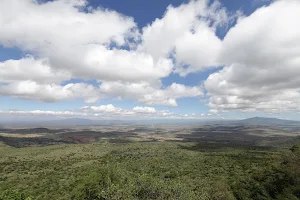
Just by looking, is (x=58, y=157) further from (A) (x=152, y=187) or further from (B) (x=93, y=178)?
(A) (x=152, y=187)

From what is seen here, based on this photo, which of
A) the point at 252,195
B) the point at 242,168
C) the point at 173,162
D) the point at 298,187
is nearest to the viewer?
the point at 298,187

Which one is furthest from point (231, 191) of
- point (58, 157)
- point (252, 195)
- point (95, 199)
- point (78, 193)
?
point (58, 157)

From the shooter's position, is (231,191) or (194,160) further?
(194,160)

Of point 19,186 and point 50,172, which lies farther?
point 50,172

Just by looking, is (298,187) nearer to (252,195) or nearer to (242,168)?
(252,195)

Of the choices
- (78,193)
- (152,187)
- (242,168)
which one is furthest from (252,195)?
(78,193)

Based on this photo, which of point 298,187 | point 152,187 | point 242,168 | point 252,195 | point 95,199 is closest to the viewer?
point 152,187

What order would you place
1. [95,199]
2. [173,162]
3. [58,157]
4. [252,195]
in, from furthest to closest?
[58,157], [173,162], [252,195], [95,199]

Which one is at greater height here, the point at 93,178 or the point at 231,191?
the point at 93,178

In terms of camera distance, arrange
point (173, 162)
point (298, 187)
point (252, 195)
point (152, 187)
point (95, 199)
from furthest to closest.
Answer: point (173, 162) < point (252, 195) < point (298, 187) < point (95, 199) < point (152, 187)
